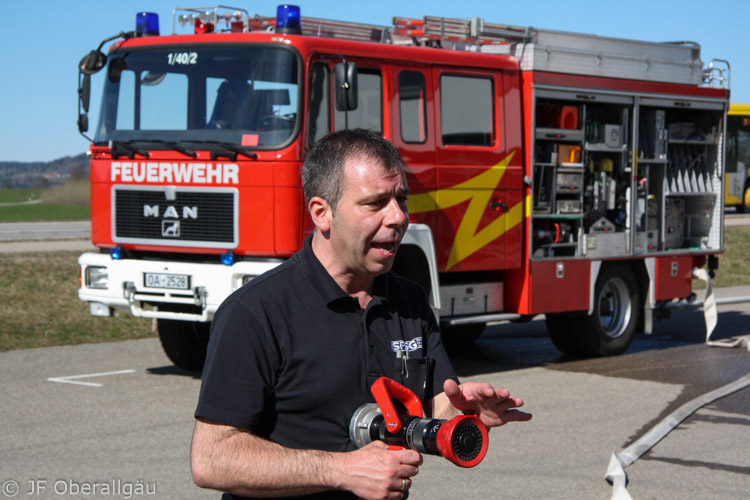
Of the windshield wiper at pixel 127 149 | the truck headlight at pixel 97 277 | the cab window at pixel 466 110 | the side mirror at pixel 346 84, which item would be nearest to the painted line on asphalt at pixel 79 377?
the truck headlight at pixel 97 277

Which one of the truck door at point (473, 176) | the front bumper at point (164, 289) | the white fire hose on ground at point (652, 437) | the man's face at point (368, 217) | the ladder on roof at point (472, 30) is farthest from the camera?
the ladder on roof at point (472, 30)

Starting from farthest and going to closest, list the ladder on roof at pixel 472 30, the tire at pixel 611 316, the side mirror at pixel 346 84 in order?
the tire at pixel 611 316 → the ladder on roof at pixel 472 30 → the side mirror at pixel 346 84

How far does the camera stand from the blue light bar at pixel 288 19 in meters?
8.85

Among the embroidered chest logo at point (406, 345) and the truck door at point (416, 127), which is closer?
the embroidered chest logo at point (406, 345)

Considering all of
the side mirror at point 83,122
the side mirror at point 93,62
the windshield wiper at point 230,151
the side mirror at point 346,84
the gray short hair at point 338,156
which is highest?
the side mirror at point 93,62

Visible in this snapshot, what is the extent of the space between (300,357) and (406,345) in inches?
13.5

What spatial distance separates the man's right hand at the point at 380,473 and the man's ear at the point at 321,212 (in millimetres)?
690

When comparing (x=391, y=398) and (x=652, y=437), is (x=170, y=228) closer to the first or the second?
(x=652, y=437)

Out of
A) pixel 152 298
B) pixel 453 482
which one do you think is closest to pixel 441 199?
pixel 152 298

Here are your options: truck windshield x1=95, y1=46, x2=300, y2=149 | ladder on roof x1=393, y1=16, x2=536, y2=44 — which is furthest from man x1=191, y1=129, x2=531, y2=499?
ladder on roof x1=393, y1=16, x2=536, y2=44

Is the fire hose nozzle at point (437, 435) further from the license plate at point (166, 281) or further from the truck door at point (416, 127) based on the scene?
the truck door at point (416, 127)

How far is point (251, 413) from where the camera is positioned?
2.55 m

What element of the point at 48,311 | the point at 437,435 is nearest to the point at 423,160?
the point at 48,311

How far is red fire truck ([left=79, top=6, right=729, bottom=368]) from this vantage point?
8742 mm
